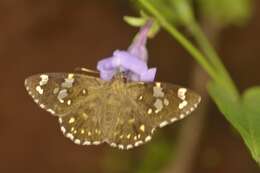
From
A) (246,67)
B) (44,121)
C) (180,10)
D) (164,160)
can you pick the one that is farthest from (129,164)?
(180,10)

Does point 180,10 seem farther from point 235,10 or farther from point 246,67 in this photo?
point 246,67

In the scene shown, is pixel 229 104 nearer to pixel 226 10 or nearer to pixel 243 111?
pixel 243 111

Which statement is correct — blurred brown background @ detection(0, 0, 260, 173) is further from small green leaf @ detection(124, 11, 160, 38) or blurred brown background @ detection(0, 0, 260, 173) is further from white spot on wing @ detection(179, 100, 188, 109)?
white spot on wing @ detection(179, 100, 188, 109)

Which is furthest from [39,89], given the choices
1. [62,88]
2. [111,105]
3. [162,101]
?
[162,101]

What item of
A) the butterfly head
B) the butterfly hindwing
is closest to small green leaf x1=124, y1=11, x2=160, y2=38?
the butterfly head

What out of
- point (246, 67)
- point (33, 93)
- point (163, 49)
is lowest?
point (246, 67)
